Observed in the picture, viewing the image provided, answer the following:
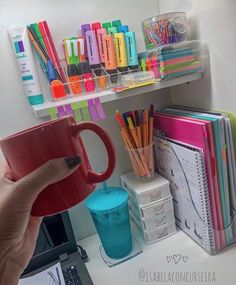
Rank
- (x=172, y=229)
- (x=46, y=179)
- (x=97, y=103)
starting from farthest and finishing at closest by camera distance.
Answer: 1. (x=172, y=229)
2. (x=97, y=103)
3. (x=46, y=179)

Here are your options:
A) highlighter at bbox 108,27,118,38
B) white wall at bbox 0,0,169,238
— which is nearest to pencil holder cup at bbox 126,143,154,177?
white wall at bbox 0,0,169,238

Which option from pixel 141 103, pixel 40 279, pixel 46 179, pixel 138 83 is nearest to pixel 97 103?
pixel 138 83

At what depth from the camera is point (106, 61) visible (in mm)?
750

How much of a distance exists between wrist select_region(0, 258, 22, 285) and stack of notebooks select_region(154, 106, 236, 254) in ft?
1.48

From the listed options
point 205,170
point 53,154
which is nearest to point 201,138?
point 205,170

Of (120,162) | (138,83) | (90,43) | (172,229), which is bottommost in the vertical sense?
(172,229)

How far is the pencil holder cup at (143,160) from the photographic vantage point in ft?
2.55

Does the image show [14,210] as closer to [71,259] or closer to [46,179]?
[46,179]

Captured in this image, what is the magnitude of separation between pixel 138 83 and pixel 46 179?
0.42 metres

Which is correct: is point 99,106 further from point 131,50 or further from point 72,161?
point 72,161

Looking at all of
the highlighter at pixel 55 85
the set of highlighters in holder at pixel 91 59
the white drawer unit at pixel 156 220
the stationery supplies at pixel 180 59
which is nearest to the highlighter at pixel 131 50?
the set of highlighters in holder at pixel 91 59

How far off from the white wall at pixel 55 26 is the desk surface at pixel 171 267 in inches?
8.6

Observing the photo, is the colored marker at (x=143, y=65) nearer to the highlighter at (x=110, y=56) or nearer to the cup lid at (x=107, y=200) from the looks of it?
the highlighter at (x=110, y=56)

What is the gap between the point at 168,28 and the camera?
698mm
